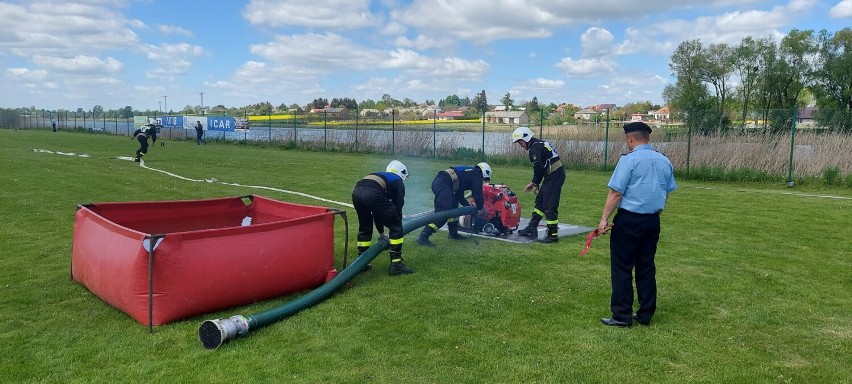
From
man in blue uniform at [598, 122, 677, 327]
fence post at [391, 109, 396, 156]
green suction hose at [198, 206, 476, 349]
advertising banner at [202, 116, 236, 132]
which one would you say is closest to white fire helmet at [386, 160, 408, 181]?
green suction hose at [198, 206, 476, 349]

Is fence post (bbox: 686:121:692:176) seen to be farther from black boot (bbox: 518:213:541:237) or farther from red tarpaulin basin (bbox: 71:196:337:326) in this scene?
red tarpaulin basin (bbox: 71:196:337:326)

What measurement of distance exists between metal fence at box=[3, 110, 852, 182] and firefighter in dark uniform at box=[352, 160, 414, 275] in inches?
590

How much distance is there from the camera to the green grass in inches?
179

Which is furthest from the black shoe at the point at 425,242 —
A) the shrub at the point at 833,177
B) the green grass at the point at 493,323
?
the shrub at the point at 833,177

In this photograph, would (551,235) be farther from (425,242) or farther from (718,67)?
(718,67)

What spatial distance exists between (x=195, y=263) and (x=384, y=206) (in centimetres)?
237

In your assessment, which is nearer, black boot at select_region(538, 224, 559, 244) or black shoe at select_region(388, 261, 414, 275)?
black shoe at select_region(388, 261, 414, 275)

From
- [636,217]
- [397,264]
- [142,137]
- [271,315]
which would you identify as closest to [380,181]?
[397,264]

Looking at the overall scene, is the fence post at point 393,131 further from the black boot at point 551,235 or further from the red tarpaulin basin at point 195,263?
the red tarpaulin basin at point 195,263

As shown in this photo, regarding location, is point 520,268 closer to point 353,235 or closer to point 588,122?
point 353,235

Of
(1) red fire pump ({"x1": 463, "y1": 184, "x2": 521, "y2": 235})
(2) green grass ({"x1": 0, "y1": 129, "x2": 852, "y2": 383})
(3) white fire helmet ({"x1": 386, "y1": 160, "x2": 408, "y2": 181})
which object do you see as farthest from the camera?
(1) red fire pump ({"x1": 463, "y1": 184, "x2": 521, "y2": 235})

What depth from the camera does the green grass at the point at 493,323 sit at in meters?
4.54

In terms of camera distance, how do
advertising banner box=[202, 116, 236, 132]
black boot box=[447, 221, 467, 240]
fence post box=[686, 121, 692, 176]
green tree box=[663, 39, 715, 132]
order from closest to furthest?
black boot box=[447, 221, 467, 240], fence post box=[686, 121, 692, 176], advertising banner box=[202, 116, 236, 132], green tree box=[663, 39, 715, 132]

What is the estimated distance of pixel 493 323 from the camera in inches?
220
